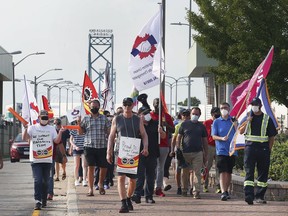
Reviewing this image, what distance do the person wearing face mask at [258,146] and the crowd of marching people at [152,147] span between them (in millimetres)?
16

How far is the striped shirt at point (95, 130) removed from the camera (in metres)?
17.4

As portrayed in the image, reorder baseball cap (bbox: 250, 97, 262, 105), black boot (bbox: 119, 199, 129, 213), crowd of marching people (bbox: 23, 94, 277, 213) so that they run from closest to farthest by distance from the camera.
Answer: black boot (bbox: 119, 199, 129, 213) → crowd of marching people (bbox: 23, 94, 277, 213) → baseball cap (bbox: 250, 97, 262, 105)

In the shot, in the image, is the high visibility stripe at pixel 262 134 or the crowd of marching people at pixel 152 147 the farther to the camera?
the high visibility stripe at pixel 262 134

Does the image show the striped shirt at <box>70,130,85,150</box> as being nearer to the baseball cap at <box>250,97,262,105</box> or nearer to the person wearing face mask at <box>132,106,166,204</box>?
the person wearing face mask at <box>132,106,166,204</box>

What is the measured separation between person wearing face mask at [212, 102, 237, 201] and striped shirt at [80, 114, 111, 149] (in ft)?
6.70

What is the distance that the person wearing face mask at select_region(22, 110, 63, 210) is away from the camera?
15320mm

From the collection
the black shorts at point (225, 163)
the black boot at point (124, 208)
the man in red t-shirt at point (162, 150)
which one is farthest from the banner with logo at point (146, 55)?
the black boot at point (124, 208)

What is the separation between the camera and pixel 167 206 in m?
15.4

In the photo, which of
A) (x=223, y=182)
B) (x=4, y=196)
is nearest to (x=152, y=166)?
(x=223, y=182)

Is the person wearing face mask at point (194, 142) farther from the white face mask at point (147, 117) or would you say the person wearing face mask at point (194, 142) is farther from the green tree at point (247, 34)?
the green tree at point (247, 34)

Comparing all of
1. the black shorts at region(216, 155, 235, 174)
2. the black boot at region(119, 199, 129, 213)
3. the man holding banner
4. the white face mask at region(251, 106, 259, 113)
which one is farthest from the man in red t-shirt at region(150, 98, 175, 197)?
the black boot at region(119, 199, 129, 213)

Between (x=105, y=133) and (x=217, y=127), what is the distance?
2.10 meters

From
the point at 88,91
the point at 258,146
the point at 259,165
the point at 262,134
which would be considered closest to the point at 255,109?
the point at 262,134

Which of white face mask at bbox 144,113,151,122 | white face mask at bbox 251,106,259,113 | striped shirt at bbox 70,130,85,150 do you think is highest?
white face mask at bbox 251,106,259,113
